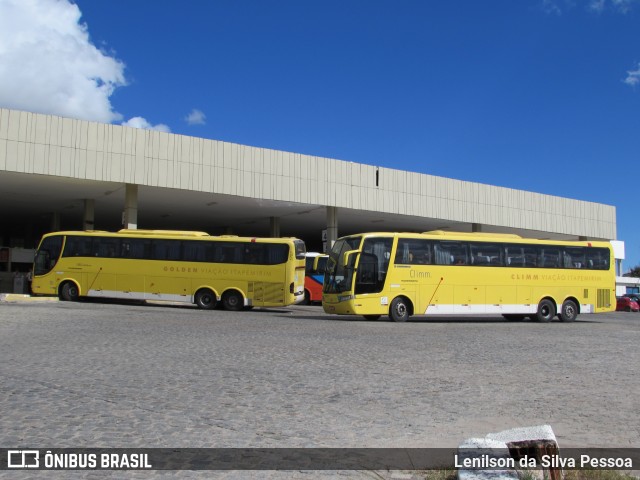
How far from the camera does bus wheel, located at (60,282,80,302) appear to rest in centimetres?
2588

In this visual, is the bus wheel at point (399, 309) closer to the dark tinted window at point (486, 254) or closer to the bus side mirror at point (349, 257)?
the bus side mirror at point (349, 257)

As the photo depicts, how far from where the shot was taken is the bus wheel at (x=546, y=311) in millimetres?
22797

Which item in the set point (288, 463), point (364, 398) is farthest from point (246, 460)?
point (364, 398)

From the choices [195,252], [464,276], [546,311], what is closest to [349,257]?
[464,276]

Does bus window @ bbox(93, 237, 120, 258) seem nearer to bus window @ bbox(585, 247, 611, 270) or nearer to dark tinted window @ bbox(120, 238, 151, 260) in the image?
dark tinted window @ bbox(120, 238, 151, 260)

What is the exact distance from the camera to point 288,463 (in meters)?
4.59

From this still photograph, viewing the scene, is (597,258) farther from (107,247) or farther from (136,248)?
(107,247)

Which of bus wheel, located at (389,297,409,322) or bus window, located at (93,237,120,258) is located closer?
bus wheel, located at (389,297,409,322)

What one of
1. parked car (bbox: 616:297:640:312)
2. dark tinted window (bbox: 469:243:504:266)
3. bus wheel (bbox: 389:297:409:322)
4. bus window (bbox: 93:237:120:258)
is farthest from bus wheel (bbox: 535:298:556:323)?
parked car (bbox: 616:297:640:312)

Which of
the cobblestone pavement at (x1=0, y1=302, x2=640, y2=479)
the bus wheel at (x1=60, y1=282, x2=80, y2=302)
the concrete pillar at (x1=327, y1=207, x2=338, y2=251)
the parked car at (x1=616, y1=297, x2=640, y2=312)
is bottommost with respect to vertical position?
the cobblestone pavement at (x1=0, y1=302, x2=640, y2=479)

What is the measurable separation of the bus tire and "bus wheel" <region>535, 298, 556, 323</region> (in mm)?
378

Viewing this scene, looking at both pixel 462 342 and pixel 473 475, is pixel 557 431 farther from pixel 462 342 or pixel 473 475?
pixel 462 342

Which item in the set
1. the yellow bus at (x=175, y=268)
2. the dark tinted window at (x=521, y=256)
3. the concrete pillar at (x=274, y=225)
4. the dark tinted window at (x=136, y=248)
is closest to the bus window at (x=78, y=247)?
the yellow bus at (x=175, y=268)

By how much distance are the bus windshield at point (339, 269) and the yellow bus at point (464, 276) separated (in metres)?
0.03
